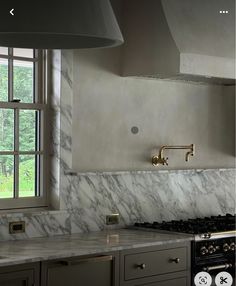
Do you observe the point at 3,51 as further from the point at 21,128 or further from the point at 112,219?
the point at 112,219

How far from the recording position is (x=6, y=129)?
478 cm

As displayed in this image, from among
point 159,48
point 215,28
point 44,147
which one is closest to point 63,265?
point 44,147

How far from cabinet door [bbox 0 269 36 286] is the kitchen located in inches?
7.3

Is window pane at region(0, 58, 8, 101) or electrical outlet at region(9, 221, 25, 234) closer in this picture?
electrical outlet at region(9, 221, 25, 234)

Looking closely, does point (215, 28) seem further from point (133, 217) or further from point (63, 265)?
point (63, 265)

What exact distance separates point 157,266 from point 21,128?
1.41 meters

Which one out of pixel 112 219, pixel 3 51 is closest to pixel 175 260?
pixel 112 219

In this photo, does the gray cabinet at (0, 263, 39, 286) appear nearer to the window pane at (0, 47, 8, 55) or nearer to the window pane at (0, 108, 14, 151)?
the window pane at (0, 108, 14, 151)

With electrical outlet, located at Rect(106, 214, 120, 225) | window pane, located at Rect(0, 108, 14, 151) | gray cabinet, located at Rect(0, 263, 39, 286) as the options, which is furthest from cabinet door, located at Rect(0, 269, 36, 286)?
electrical outlet, located at Rect(106, 214, 120, 225)

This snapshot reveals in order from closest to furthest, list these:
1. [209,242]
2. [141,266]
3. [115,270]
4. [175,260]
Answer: [115,270], [141,266], [175,260], [209,242]

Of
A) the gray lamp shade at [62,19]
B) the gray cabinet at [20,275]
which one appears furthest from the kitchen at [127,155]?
the gray lamp shade at [62,19]

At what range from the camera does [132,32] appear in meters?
5.34

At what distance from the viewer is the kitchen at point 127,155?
4590 mm

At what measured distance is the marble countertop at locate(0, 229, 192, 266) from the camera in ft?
13.0
